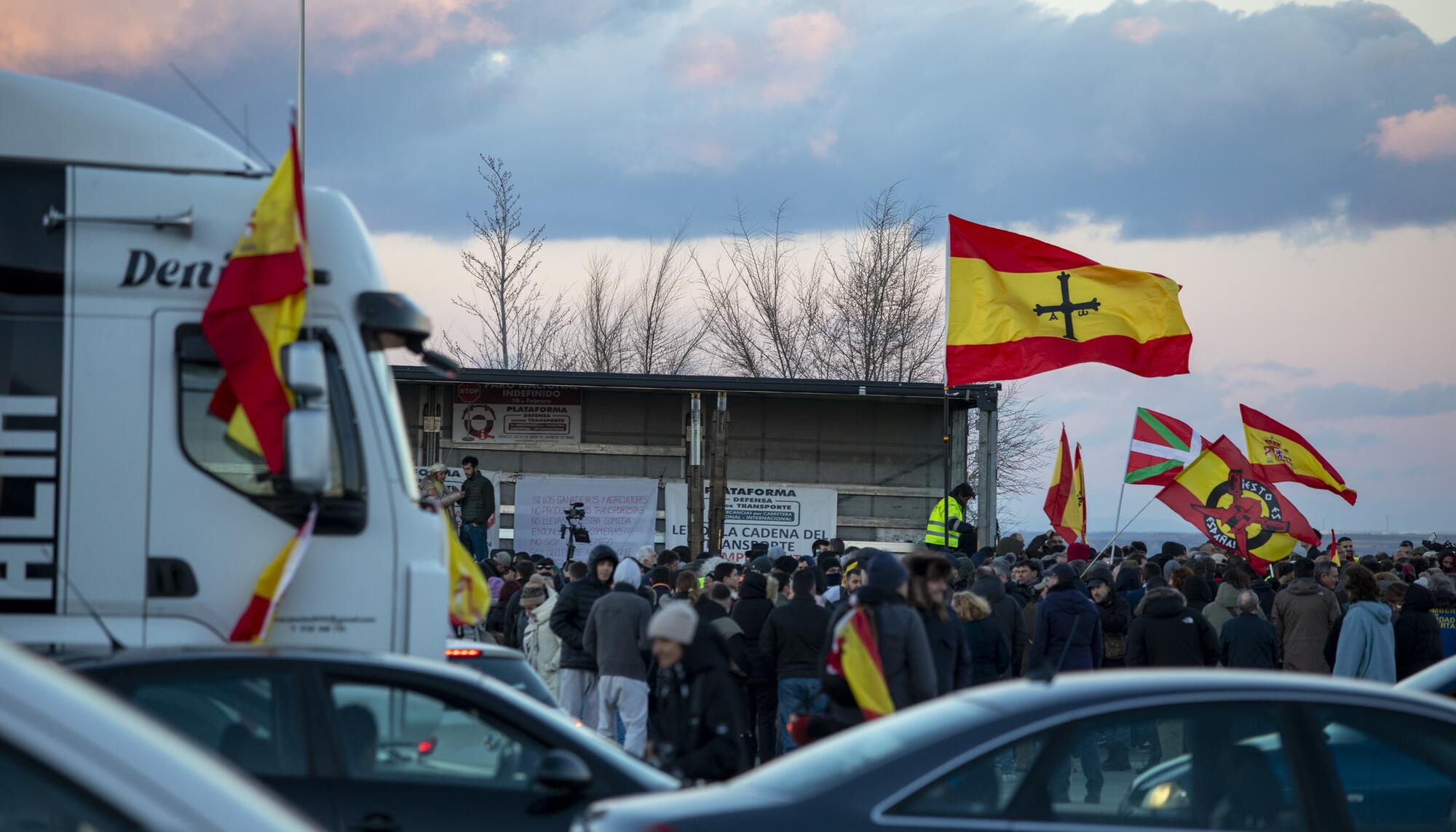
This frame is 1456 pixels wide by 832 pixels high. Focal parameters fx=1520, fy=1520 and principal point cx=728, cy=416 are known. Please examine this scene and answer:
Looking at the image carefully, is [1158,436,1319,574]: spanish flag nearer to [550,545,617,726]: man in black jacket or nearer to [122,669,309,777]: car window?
[550,545,617,726]: man in black jacket

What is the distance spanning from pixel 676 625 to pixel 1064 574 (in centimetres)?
543

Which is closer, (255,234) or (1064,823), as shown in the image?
(1064,823)

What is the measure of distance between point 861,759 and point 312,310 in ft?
11.4

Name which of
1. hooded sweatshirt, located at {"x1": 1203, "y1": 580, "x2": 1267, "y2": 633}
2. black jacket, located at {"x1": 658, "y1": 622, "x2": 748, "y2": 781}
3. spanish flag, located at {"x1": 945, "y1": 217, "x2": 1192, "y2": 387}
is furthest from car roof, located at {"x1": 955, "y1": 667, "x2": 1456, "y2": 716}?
spanish flag, located at {"x1": 945, "y1": 217, "x2": 1192, "y2": 387}

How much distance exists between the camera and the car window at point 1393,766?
4.81 meters

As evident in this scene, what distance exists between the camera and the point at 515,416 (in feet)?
72.7

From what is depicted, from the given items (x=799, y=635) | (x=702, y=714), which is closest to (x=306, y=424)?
(x=702, y=714)

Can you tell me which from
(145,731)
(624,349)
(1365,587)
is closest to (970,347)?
(1365,587)

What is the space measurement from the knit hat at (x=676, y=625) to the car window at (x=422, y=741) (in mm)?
1501

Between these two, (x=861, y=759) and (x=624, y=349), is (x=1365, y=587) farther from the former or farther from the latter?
(x=624, y=349)

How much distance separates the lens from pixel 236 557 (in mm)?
6590

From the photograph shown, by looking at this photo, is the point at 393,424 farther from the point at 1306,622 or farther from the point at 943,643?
the point at 1306,622

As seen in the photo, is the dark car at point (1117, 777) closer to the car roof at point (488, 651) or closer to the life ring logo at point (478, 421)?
the car roof at point (488, 651)

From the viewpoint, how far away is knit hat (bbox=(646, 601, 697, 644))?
22.4 ft
